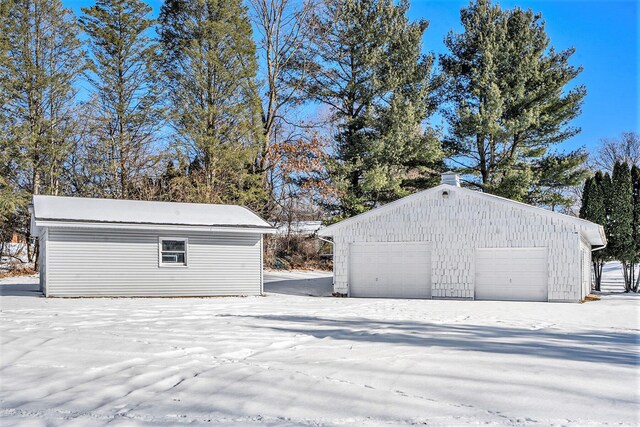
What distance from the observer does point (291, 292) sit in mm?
19875

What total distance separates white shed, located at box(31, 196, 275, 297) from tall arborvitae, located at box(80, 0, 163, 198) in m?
6.49

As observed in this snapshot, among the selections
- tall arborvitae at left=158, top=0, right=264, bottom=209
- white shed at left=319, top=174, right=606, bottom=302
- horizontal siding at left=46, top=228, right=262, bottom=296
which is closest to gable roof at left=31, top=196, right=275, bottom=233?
horizontal siding at left=46, top=228, right=262, bottom=296

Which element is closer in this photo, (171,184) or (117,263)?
(117,263)

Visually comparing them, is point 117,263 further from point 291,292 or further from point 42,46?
point 42,46

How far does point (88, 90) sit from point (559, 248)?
19967 millimetres

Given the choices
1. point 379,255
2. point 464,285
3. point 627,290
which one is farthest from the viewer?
point 627,290

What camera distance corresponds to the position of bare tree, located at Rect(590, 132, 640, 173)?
42.5 m

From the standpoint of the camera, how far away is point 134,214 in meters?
17.1

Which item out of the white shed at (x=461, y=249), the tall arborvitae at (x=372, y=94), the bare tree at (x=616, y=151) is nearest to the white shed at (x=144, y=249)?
the white shed at (x=461, y=249)

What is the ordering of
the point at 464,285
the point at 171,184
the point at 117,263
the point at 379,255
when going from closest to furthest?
the point at 117,263
the point at 464,285
the point at 379,255
the point at 171,184

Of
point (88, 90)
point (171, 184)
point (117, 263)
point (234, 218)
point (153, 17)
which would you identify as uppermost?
point (153, 17)

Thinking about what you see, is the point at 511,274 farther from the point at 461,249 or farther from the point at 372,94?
the point at 372,94

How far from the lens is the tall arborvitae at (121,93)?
2378 centimetres

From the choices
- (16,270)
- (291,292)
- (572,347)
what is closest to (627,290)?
(291,292)
